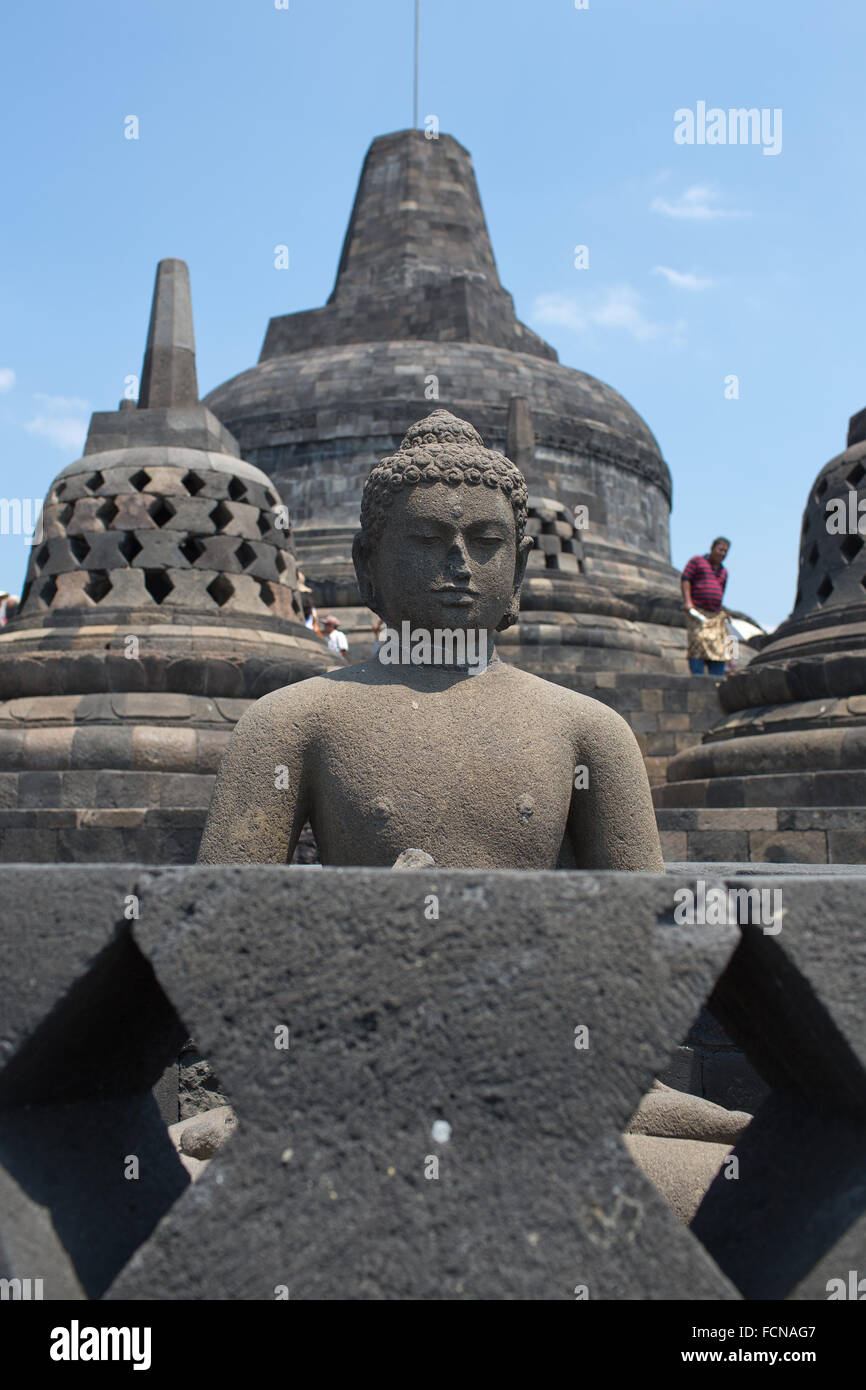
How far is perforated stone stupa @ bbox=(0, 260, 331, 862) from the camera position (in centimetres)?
681

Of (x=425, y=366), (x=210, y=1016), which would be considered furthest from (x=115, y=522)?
(x=425, y=366)

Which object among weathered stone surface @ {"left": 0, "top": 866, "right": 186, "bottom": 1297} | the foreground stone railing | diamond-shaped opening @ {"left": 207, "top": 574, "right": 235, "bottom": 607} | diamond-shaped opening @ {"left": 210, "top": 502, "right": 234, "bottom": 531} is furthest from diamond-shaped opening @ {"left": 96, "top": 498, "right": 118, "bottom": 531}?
the foreground stone railing

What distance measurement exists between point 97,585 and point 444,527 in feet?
20.4

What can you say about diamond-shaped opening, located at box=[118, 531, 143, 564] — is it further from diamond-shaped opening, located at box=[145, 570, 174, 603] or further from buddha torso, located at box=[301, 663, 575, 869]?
buddha torso, located at box=[301, 663, 575, 869]

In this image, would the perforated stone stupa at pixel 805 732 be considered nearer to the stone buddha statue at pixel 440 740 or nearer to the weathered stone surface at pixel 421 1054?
the stone buddha statue at pixel 440 740

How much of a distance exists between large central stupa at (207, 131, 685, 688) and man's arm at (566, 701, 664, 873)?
486 inches

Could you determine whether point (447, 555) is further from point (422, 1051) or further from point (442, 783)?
point (422, 1051)

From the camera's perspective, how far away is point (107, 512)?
8742 mm

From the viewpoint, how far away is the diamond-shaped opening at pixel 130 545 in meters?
8.65

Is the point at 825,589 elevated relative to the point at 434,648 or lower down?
elevated

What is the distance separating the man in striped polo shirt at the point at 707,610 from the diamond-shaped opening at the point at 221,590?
533 centimetres

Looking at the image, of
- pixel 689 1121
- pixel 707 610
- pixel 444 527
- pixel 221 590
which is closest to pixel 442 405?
pixel 707 610

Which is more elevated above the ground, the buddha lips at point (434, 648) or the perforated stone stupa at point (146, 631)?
the perforated stone stupa at point (146, 631)

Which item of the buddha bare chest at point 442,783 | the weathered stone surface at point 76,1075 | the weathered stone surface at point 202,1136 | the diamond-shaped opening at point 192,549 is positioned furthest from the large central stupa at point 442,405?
the weathered stone surface at point 76,1075
